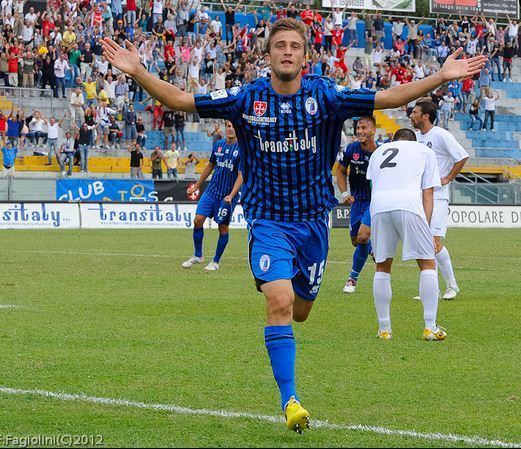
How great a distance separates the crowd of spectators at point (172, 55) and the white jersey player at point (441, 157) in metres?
21.0

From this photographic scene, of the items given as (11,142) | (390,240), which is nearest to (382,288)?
(390,240)

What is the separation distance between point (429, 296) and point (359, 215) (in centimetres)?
513

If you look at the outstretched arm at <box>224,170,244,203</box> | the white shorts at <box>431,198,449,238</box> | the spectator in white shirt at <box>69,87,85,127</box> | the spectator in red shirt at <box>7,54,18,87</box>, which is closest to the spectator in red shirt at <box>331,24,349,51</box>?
the spectator in white shirt at <box>69,87,85,127</box>

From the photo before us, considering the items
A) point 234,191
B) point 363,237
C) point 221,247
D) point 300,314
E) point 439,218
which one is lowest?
point 221,247

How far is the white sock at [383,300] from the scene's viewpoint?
1062 cm

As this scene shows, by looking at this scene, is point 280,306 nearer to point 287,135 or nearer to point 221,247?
point 287,135

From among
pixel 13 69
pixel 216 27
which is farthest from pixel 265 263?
pixel 216 27

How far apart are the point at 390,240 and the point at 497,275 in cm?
797

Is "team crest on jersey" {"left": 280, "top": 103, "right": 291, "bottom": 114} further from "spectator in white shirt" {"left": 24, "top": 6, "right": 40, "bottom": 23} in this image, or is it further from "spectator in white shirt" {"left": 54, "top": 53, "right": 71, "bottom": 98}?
"spectator in white shirt" {"left": 24, "top": 6, "right": 40, "bottom": 23}

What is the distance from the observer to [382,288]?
10.7m

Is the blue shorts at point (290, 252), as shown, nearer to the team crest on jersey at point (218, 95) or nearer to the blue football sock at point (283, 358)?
the blue football sock at point (283, 358)

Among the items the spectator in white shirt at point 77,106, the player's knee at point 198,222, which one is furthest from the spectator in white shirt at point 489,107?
the player's knee at point 198,222

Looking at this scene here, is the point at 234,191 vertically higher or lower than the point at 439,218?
lower

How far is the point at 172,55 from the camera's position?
41.3m
